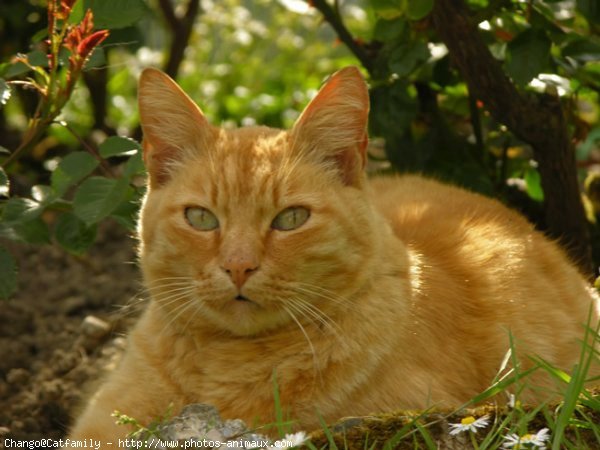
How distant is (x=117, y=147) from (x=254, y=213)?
620 millimetres

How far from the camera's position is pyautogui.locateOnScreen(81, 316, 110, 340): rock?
4.02m

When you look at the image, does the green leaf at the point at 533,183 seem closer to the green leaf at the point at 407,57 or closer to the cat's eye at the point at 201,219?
the green leaf at the point at 407,57

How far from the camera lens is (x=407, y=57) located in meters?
3.62

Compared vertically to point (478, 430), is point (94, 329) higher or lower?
lower

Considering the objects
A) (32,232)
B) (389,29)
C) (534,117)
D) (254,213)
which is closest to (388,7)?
(389,29)

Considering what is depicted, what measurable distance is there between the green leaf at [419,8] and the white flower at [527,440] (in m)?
1.66

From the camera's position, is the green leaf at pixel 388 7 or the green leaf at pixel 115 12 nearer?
the green leaf at pixel 115 12

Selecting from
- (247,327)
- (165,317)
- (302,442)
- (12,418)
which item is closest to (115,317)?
(12,418)

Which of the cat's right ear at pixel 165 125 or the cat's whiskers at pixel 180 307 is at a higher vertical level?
the cat's right ear at pixel 165 125

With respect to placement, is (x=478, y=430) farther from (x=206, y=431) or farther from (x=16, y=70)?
(x=16, y=70)

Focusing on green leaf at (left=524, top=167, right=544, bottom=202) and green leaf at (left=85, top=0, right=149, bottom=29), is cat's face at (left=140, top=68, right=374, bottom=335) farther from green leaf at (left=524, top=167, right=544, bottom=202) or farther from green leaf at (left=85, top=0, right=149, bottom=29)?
green leaf at (left=524, top=167, right=544, bottom=202)

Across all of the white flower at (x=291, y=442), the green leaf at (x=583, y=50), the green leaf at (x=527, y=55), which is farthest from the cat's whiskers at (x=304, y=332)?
the green leaf at (x=583, y=50)

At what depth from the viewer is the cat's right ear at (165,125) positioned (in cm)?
284

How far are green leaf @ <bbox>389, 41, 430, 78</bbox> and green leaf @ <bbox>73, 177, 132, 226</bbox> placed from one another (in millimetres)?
1131
